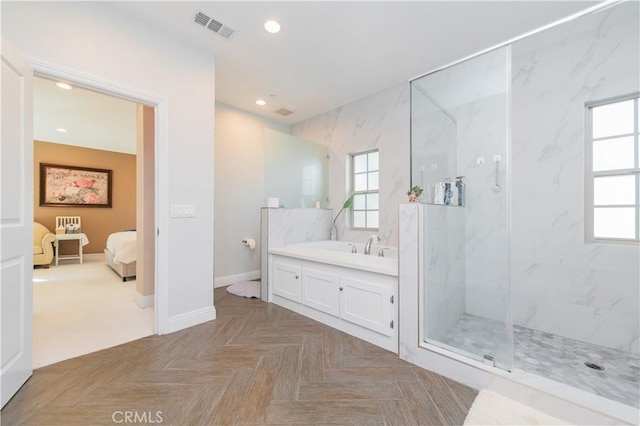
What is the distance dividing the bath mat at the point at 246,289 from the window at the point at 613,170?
367 centimetres

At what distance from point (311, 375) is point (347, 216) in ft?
8.81

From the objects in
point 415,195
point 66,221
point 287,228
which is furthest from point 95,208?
point 415,195

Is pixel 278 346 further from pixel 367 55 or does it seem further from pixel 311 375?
pixel 367 55

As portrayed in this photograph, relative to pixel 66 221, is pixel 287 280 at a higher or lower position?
lower

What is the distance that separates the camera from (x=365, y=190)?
4074mm

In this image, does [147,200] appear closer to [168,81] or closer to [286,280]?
[168,81]

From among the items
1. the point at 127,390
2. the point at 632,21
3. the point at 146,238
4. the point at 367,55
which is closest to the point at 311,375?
the point at 127,390

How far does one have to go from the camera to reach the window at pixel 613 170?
7.07 ft

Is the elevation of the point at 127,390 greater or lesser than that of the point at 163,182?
lesser

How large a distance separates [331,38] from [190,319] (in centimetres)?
311

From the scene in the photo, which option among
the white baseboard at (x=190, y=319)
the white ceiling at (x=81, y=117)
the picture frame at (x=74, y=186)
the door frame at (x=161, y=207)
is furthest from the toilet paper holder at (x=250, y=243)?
the picture frame at (x=74, y=186)

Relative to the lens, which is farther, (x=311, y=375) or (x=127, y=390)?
(x=311, y=375)

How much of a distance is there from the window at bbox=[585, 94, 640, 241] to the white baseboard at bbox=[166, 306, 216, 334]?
372cm

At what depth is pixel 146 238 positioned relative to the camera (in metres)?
3.03
